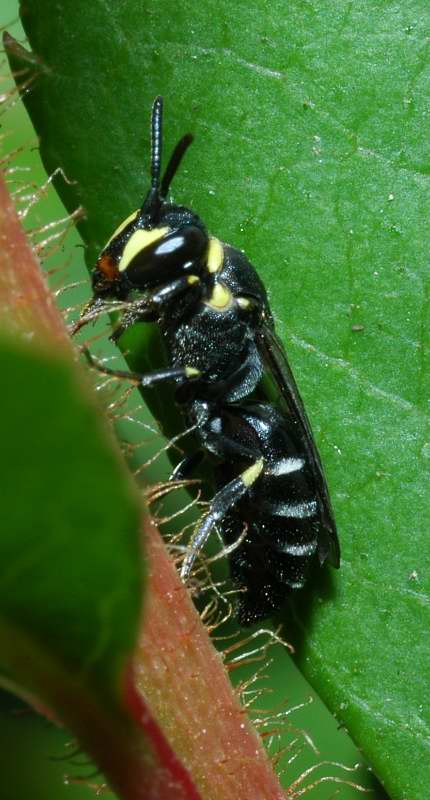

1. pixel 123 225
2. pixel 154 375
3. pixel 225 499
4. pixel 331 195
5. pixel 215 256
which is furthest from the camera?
pixel 225 499

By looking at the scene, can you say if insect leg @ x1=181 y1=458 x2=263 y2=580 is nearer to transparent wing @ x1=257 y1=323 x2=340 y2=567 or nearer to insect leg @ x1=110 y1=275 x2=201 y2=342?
transparent wing @ x1=257 y1=323 x2=340 y2=567

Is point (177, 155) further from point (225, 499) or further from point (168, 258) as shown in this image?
point (225, 499)

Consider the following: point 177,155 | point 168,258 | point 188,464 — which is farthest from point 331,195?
point 188,464

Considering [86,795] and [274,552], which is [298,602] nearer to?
[274,552]

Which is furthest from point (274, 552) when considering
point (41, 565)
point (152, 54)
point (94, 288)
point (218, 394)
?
point (41, 565)

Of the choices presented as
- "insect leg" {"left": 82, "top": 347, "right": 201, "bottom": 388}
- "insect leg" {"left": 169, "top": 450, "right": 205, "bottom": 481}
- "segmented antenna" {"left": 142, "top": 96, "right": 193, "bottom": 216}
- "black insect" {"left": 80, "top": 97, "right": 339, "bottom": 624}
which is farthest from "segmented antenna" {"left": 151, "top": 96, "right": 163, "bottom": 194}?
"insect leg" {"left": 169, "top": 450, "right": 205, "bottom": 481}

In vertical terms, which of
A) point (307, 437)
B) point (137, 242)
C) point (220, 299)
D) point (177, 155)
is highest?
point (177, 155)

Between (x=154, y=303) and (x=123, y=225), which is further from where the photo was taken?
(x=154, y=303)
